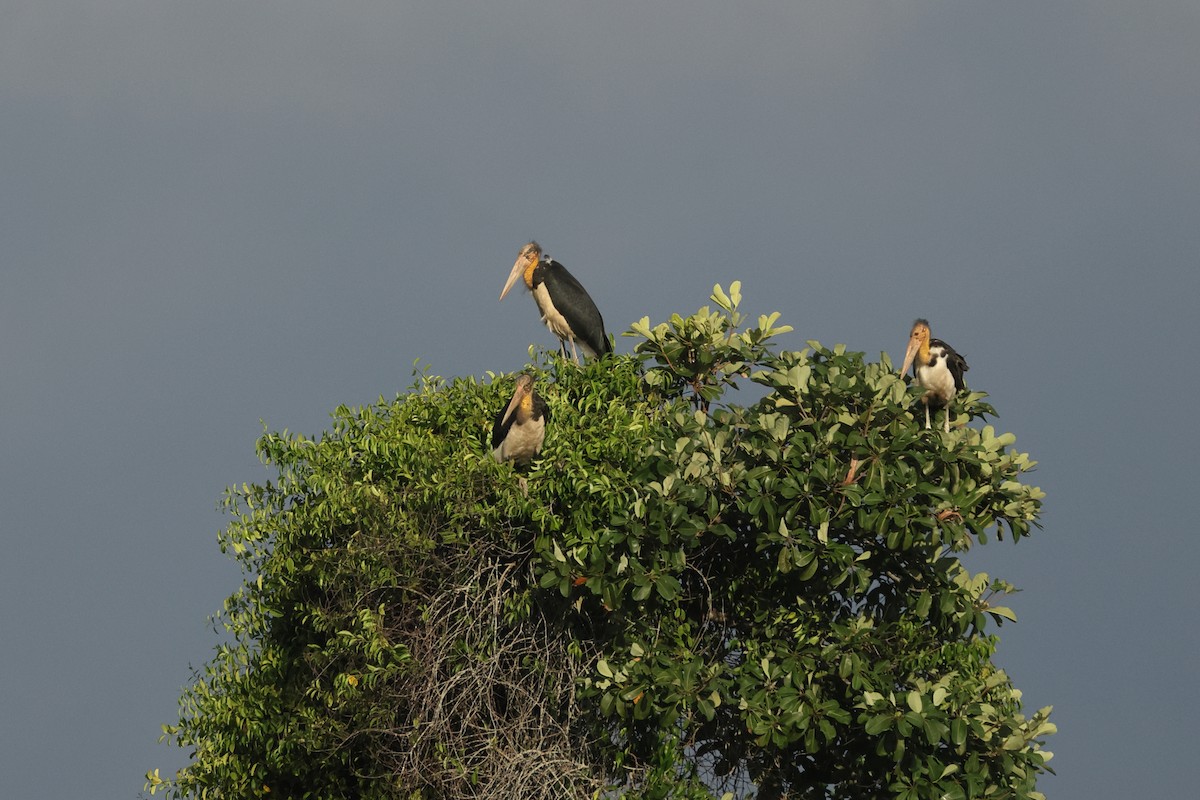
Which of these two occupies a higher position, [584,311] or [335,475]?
[584,311]

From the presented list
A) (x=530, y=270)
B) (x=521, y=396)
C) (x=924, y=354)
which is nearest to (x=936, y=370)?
(x=924, y=354)

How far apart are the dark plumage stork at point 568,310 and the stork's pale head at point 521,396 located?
306 centimetres

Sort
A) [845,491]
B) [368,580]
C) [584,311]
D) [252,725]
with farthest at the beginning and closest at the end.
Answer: [584,311]
[252,725]
[368,580]
[845,491]

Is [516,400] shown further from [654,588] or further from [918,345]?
[918,345]

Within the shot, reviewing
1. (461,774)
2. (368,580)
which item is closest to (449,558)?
(368,580)

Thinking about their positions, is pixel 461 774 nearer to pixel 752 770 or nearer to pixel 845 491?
pixel 752 770

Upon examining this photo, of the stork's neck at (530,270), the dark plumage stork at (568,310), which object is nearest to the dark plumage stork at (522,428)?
the dark plumage stork at (568,310)

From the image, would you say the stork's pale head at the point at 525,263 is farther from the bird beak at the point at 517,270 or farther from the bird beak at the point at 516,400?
the bird beak at the point at 516,400

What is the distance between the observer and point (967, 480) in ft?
36.1

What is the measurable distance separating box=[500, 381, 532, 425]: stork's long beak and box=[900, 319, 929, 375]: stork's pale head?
3.43 metres

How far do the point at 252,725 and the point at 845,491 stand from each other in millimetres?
5071

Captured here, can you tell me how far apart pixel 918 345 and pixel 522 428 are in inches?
151

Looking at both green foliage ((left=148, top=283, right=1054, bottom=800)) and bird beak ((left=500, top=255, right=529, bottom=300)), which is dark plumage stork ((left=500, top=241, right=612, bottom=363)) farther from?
green foliage ((left=148, top=283, right=1054, bottom=800))

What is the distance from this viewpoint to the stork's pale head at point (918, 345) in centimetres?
1316
